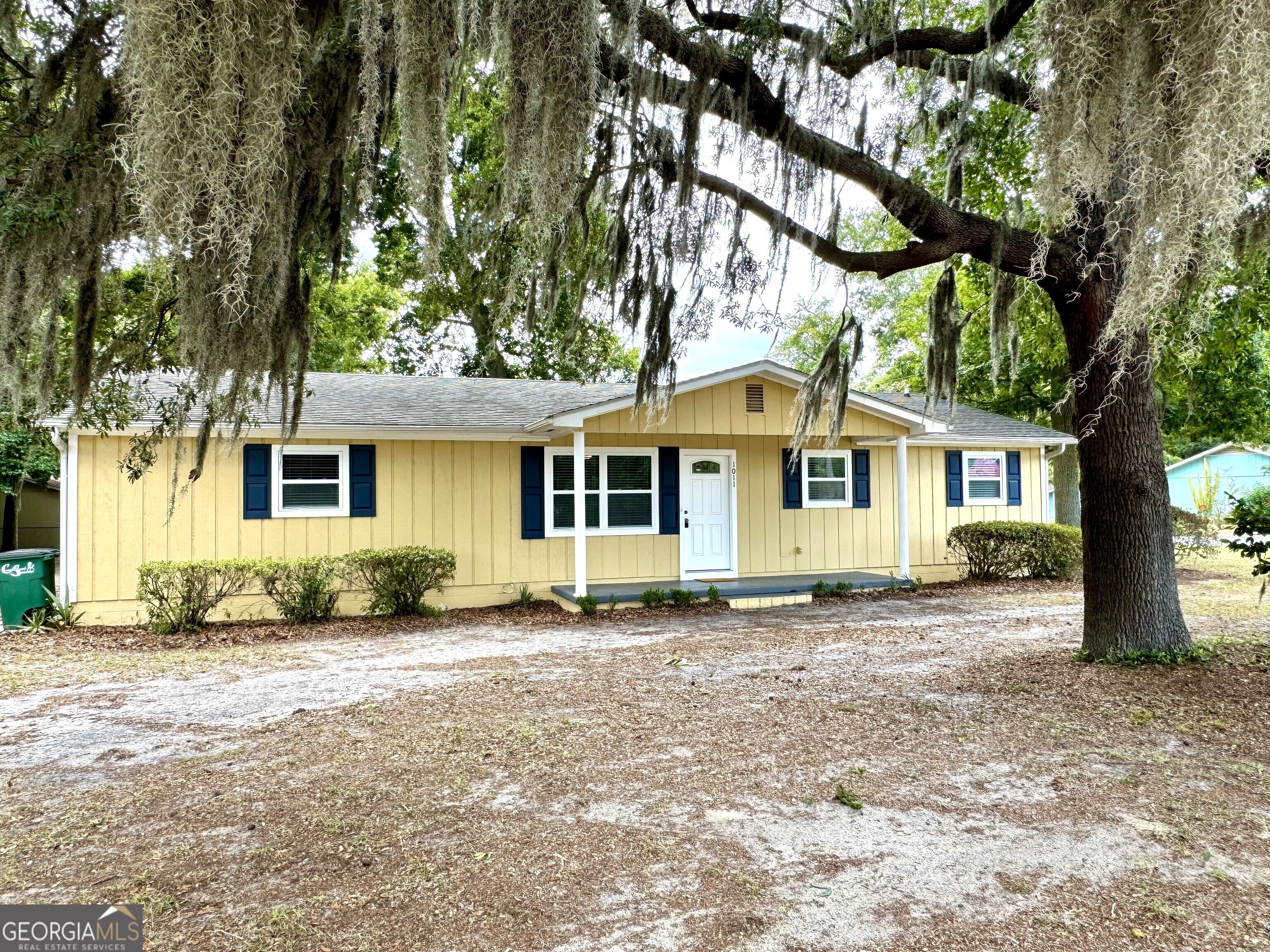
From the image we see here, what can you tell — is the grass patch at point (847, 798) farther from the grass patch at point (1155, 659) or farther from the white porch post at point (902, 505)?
the white porch post at point (902, 505)

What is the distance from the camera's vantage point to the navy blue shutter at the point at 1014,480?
1244cm

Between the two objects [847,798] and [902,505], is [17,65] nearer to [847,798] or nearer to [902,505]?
[847,798]

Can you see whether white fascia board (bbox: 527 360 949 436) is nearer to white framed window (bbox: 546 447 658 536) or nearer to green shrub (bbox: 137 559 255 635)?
white framed window (bbox: 546 447 658 536)

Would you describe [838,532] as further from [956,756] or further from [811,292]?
[956,756]

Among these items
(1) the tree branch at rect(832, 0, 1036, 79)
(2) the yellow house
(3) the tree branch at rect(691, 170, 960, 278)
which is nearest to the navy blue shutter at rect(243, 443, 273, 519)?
(2) the yellow house

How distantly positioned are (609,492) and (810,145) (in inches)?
247

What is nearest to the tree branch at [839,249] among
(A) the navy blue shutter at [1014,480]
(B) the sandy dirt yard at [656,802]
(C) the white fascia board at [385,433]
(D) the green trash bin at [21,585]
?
(B) the sandy dirt yard at [656,802]

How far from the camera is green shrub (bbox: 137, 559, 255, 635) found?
7.80m

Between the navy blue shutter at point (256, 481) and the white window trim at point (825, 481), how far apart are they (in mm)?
7720

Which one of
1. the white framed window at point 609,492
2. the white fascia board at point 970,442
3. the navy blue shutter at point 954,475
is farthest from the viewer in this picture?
the navy blue shutter at point 954,475

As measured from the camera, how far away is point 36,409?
14.9 ft

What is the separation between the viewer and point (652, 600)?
941 centimetres

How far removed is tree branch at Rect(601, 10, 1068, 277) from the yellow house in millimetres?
2982

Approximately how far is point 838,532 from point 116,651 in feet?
32.0
